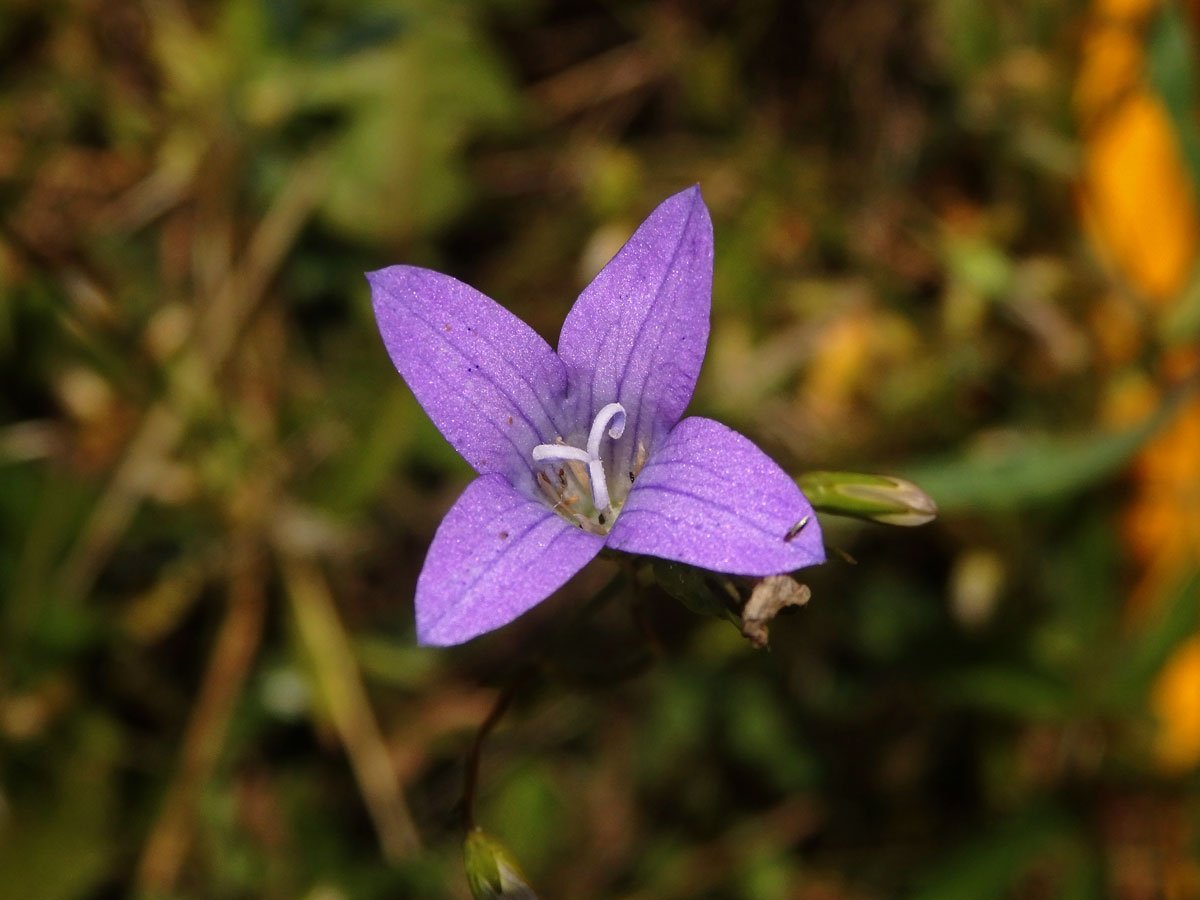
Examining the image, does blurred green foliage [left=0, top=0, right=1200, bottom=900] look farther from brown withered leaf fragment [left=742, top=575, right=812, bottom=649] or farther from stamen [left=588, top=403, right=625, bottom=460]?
brown withered leaf fragment [left=742, top=575, right=812, bottom=649]

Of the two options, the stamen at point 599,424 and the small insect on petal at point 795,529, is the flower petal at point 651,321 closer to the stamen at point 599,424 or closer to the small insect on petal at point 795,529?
the stamen at point 599,424

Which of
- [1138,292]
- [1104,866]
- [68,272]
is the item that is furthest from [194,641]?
[1138,292]

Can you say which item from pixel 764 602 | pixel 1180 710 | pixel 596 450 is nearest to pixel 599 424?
pixel 596 450

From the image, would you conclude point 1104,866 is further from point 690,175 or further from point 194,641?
point 194,641

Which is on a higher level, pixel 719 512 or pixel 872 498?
pixel 719 512

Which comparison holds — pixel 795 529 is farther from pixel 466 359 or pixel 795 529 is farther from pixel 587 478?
pixel 587 478

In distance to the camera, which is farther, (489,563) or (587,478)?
(587,478)

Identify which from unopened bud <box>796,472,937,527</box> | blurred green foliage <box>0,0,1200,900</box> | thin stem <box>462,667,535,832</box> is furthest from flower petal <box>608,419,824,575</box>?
blurred green foliage <box>0,0,1200,900</box>
